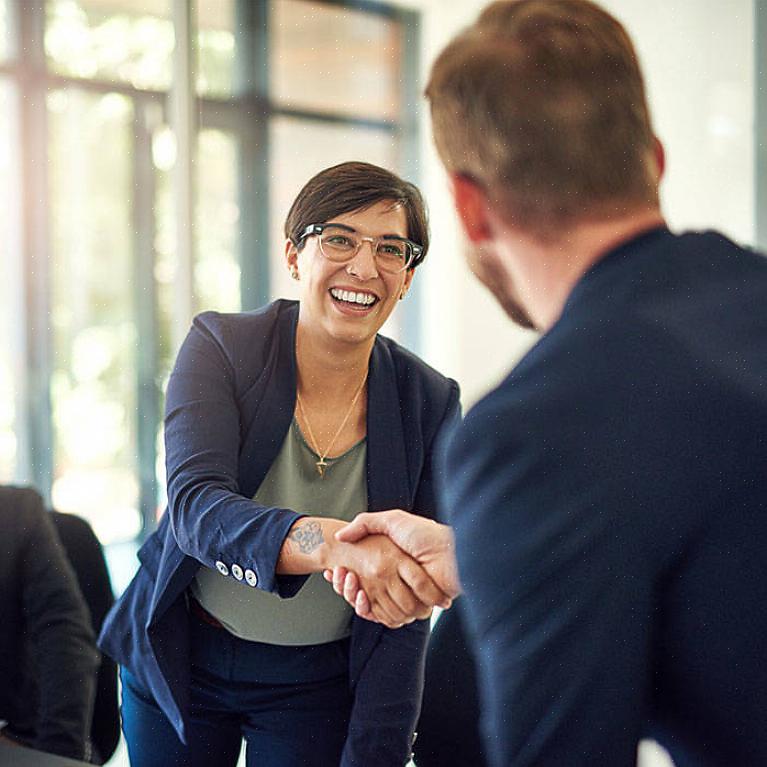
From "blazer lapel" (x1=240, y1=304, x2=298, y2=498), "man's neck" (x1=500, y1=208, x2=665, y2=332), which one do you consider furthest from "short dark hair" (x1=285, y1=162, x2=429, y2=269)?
"man's neck" (x1=500, y1=208, x2=665, y2=332)

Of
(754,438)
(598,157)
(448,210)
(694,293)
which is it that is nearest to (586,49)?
(598,157)

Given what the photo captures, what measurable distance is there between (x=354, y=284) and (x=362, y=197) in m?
0.13

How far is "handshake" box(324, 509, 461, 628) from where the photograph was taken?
4.59 feet

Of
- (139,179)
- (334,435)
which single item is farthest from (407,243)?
(139,179)

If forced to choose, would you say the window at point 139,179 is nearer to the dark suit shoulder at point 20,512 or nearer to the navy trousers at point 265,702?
the dark suit shoulder at point 20,512

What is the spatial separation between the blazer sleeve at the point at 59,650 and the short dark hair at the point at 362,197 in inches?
38.9

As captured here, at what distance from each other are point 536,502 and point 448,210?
0.83 metres

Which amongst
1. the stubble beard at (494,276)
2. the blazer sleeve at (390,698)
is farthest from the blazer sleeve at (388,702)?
the stubble beard at (494,276)

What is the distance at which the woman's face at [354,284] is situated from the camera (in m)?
1.43

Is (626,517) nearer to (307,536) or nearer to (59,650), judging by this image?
(307,536)

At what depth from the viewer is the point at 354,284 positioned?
145cm

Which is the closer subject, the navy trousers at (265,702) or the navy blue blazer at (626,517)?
the navy blue blazer at (626,517)

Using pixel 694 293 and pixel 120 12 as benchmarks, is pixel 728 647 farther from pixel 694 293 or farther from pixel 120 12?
pixel 120 12

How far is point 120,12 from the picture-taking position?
212 centimetres
